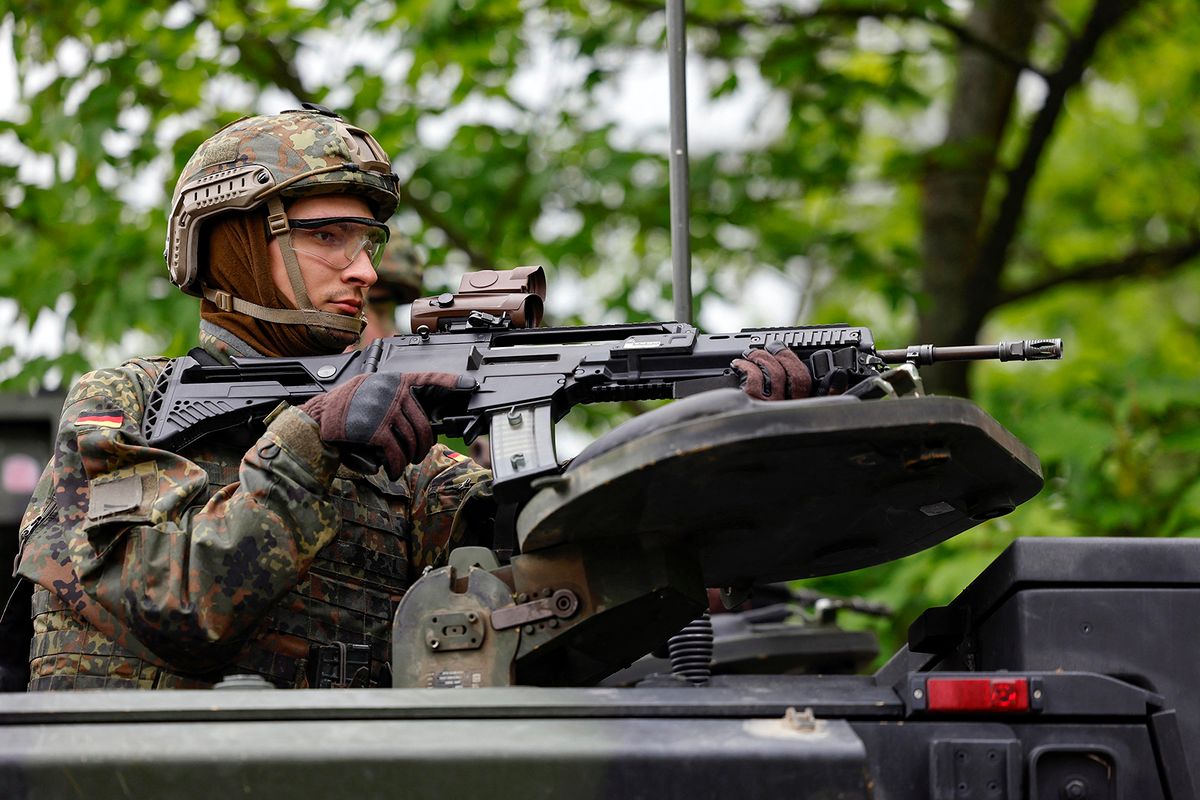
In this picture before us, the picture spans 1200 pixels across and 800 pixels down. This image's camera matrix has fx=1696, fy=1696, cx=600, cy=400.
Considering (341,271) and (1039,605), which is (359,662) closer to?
(341,271)

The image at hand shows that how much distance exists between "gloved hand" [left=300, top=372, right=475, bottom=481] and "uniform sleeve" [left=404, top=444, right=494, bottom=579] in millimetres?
450

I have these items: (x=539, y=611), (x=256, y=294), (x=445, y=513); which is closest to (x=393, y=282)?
(x=256, y=294)

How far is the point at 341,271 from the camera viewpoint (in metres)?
4.00

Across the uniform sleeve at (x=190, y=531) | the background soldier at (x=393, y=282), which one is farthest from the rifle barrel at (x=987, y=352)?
the background soldier at (x=393, y=282)

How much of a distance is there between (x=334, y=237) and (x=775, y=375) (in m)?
1.18

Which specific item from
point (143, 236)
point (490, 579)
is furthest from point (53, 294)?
point (490, 579)

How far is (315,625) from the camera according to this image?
11.6 ft

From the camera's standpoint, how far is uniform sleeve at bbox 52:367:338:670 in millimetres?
3139

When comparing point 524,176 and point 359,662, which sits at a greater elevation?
point 524,176

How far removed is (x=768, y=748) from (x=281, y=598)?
1268 mm

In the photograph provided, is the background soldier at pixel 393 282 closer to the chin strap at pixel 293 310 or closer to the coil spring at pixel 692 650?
the chin strap at pixel 293 310

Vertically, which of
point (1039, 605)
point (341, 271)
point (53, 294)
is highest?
point (53, 294)

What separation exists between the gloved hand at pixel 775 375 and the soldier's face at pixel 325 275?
97 cm

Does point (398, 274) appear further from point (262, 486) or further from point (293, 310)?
point (262, 486)
